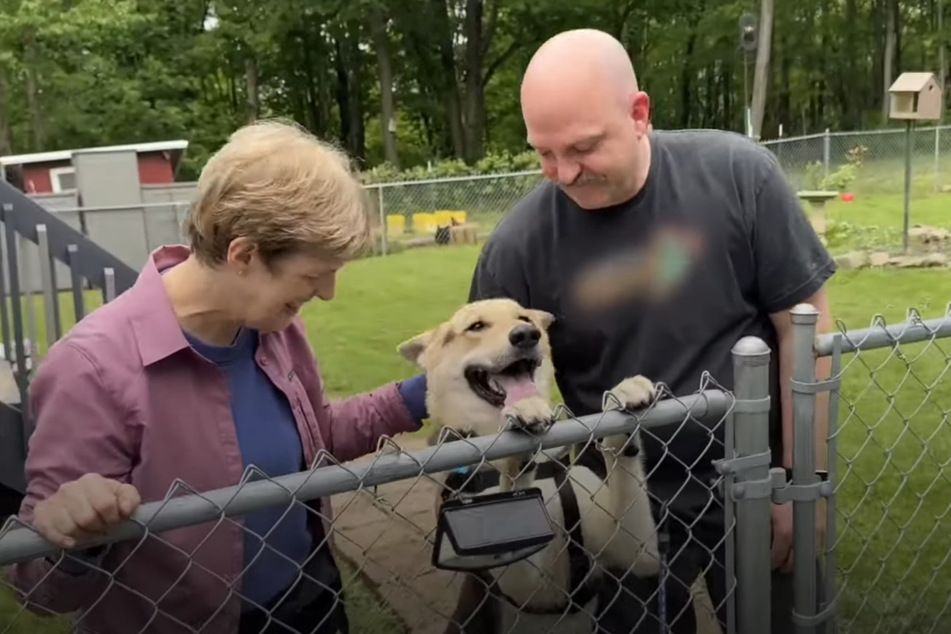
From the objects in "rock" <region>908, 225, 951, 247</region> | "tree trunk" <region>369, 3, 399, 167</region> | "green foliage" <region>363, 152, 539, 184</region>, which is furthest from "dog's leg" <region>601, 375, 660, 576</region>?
"tree trunk" <region>369, 3, 399, 167</region>

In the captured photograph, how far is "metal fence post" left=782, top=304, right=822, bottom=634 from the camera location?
6.12ft

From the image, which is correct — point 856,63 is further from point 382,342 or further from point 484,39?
→ point 382,342

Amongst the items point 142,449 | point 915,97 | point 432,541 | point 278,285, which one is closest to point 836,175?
point 915,97

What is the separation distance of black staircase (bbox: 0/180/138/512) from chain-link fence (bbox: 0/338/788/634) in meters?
2.53

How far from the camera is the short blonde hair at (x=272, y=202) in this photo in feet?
5.16

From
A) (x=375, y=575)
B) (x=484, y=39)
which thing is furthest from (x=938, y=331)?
(x=484, y=39)

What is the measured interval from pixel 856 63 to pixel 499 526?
35.5 meters

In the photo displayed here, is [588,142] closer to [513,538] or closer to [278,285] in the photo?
[278,285]

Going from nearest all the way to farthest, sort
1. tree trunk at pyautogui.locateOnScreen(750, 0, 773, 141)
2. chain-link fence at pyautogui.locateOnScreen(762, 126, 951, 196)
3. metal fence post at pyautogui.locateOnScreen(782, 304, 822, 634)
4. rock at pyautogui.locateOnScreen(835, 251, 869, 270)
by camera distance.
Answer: metal fence post at pyautogui.locateOnScreen(782, 304, 822, 634)
rock at pyautogui.locateOnScreen(835, 251, 869, 270)
chain-link fence at pyautogui.locateOnScreen(762, 126, 951, 196)
tree trunk at pyautogui.locateOnScreen(750, 0, 773, 141)

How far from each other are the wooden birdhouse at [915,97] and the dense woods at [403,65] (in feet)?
35.2

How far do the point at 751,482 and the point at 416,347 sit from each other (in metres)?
1.16

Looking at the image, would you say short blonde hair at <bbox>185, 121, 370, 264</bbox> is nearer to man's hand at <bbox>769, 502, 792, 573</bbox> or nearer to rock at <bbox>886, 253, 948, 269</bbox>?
man's hand at <bbox>769, 502, 792, 573</bbox>

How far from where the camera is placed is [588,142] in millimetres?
2029

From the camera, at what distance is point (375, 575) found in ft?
12.8
